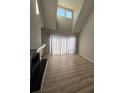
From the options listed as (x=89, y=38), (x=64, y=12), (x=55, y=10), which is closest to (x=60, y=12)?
(x=64, y=12)

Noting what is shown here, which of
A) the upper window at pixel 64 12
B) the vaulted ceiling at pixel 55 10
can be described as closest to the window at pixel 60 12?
the upper window at pixel 64 12

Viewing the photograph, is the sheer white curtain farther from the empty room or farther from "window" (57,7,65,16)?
"window" (57,7,65,16)

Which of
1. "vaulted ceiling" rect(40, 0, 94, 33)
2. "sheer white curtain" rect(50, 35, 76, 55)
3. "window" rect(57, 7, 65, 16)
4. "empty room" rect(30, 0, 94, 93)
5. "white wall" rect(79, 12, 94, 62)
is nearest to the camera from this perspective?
"empty room" rect(30, 0, 94, 93)

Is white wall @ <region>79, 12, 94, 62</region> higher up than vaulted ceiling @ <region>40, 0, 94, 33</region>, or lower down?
lower down

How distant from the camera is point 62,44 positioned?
7188 millimetres

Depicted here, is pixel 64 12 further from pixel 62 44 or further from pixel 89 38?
pixel 89 38

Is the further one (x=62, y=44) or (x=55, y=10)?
(x=62, y=44)

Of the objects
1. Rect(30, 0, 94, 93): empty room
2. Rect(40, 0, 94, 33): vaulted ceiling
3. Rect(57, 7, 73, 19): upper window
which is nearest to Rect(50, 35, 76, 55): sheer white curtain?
Rect(30, 0, 94, 93): empty room

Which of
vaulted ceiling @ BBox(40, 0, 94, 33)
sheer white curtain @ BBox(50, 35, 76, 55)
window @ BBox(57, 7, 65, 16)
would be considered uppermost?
window @ BBox(57, 7, 65, 16)

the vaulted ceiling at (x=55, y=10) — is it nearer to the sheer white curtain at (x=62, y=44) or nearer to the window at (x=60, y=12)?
the window at (x=60, y=12)

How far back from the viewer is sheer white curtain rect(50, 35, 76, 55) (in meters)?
6.71
